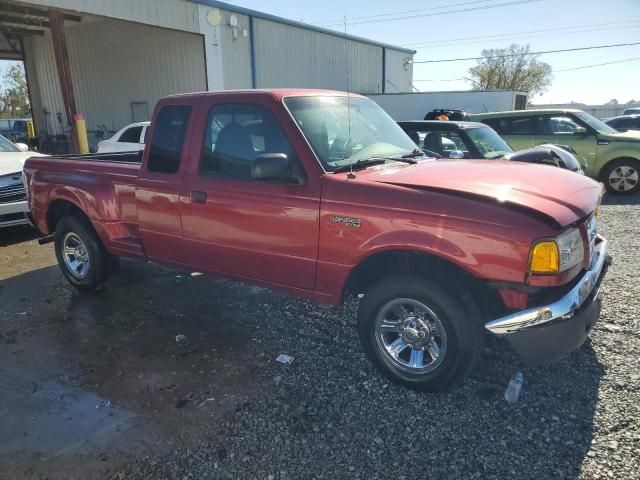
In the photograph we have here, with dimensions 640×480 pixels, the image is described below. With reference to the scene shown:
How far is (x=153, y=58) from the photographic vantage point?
18.7 meters

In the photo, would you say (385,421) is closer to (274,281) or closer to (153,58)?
(274,281)

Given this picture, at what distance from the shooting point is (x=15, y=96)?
4681 centimetres

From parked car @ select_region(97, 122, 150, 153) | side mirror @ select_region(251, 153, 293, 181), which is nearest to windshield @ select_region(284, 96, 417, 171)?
side mirror @ select_region(251, 153, 293, 181)

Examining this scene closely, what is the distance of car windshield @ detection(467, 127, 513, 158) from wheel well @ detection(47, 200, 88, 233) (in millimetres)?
5643

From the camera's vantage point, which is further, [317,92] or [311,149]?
[317,92]

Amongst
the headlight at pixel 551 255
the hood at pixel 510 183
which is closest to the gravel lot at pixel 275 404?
the headlight at pixel 551 255

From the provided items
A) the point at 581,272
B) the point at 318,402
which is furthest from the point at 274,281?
the point at 581,272

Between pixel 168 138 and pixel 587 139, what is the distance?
9130 mm

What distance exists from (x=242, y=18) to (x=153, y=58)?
4.48m

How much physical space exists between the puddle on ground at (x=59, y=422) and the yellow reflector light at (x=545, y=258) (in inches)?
102

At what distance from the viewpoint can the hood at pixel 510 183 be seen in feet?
9.02

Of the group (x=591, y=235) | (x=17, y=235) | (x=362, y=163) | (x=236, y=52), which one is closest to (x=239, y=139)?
(x=362, y=163)

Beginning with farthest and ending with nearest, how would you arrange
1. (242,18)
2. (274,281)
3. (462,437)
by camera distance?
1. (242,18)
2. (274,281)
3. (462,437)

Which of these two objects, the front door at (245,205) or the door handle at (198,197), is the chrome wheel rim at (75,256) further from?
the door handle at (198,197)
